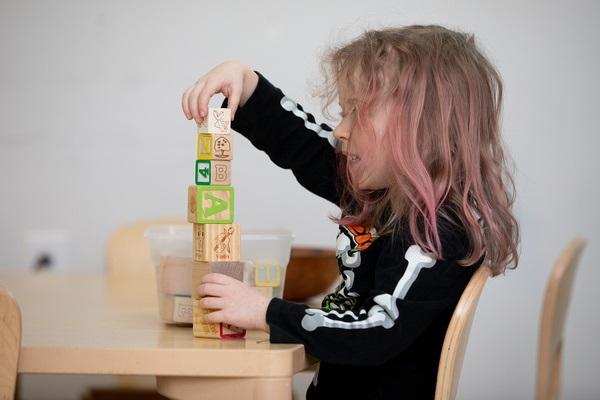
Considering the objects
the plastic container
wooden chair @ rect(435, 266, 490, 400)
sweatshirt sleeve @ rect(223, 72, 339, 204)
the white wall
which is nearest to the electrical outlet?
the white wall

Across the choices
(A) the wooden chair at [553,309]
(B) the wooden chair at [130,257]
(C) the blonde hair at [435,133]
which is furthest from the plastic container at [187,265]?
(B) the wooden chair at [130,257]

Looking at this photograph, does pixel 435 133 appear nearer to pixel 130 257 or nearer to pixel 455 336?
A: pixel 455 336

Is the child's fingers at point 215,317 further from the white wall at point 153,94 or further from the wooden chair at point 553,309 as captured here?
the white wall at point 153,94

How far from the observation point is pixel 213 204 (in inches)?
37.0

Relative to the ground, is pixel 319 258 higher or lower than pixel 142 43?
lower

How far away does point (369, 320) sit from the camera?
94 centimetres

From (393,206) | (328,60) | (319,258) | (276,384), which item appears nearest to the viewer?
(276,384)

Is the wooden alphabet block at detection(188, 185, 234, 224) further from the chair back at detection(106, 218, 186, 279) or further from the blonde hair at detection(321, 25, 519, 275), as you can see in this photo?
the chair back at detection(106, 218, 186, 279)

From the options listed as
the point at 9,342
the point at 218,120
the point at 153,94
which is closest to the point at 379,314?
the point at 218,120

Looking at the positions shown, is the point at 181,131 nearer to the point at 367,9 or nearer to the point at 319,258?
the point at 367,9

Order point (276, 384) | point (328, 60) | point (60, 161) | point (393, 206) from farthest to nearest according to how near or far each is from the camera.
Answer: point (60, 161), point (328, 60), point (393, 206), point (276, 384)

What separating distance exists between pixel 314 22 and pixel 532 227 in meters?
0.81

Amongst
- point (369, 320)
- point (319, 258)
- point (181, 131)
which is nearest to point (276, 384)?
point (369, 320)

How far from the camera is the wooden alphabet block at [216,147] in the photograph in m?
0.94
